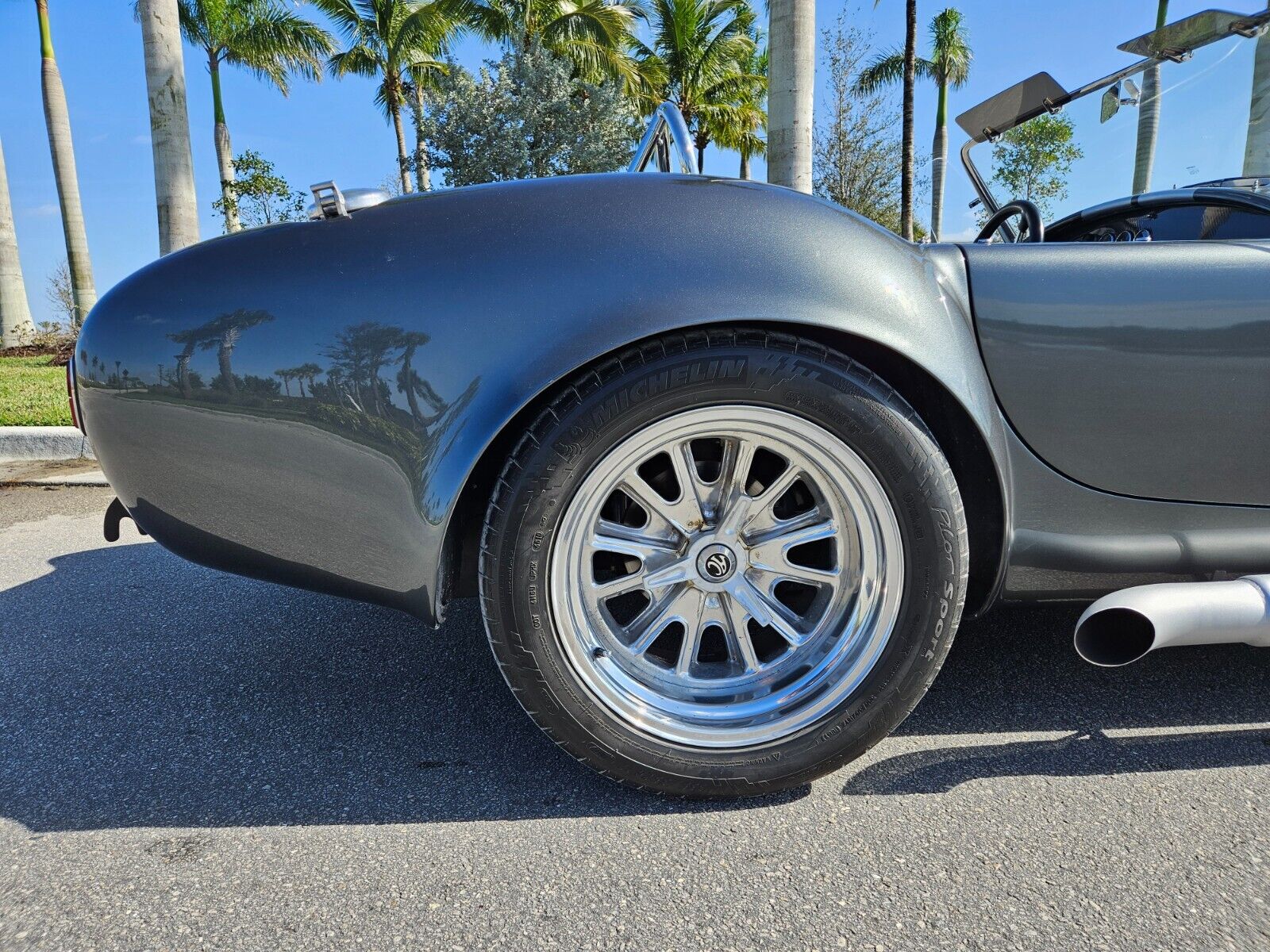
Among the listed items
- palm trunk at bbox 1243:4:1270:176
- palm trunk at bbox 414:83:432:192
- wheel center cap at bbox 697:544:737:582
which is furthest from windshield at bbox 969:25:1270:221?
palm trunk at bbox 414:83:432:192

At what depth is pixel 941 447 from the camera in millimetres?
1507

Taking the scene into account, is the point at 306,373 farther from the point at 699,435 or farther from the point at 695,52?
the point at 695,52

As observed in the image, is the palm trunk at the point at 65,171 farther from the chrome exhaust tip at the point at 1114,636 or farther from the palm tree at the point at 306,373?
the chrome exhaust tip at the point at 1114,636

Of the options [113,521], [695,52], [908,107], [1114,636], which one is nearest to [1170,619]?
[1114,636]

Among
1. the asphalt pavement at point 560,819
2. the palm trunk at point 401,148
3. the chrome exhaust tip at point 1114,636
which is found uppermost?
the palm trunk at point 401,148

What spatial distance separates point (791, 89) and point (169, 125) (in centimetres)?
583

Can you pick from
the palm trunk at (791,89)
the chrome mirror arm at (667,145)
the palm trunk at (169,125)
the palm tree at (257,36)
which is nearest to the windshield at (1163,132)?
the chrome mirror arm at (667,145)

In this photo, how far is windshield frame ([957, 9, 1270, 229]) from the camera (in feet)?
6.23

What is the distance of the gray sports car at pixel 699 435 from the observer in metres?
1.32

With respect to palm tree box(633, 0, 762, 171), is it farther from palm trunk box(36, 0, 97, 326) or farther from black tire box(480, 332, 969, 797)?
black tire box(480, 332, 969, 797)

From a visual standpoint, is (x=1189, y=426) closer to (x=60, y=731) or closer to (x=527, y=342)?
(x=527, y=342)

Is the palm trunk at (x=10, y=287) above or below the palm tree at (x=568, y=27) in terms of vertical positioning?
below

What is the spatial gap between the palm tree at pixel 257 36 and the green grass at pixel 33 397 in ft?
44.8

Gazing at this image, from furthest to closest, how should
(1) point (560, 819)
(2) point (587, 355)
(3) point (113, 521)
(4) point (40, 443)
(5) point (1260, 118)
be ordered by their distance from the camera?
(4) point (40, 443), (5) point (1260, 118), (3) point (113, 521), (1) point (560, 819), (2) point (587, 355)
